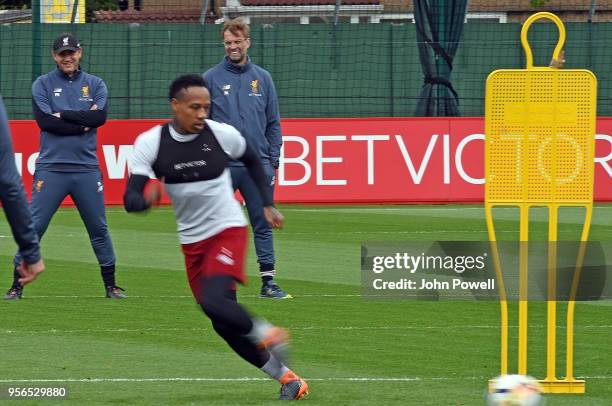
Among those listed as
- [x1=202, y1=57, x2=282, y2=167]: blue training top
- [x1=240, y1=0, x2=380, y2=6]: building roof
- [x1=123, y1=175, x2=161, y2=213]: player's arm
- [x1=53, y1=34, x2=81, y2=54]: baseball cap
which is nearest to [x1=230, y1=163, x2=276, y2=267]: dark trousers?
[x1=202, y1=57, x2=282, y2=167]: blue training top

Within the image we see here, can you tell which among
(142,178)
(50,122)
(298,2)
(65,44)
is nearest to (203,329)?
(50,122)

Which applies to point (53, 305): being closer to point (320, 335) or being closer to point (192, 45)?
point (320, 335)

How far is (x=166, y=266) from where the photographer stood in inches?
576

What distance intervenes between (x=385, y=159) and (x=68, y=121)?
9466 mm

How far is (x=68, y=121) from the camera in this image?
11883 mm

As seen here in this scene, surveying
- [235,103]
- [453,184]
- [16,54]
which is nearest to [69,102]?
[235,103]

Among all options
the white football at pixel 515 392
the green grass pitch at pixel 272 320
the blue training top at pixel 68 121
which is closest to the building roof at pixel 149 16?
the green grass pitch at pixel 272 320

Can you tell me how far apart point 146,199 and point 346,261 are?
750 cm

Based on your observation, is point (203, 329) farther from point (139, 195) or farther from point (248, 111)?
point (139, 195)

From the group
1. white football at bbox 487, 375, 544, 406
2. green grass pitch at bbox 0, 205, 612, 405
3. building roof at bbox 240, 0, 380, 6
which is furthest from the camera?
building roof at bbox 240, 0, 380, 6

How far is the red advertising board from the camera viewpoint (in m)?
20.8

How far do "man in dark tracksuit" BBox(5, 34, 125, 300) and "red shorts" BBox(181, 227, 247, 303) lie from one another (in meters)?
4.16

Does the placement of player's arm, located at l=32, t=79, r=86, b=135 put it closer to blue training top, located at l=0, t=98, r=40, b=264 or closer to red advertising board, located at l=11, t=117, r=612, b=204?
blue training top, located at l=0, t=98, r=40, b=264

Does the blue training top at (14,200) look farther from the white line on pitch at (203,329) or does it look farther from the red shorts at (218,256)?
the white line on pitch at (203,329)
